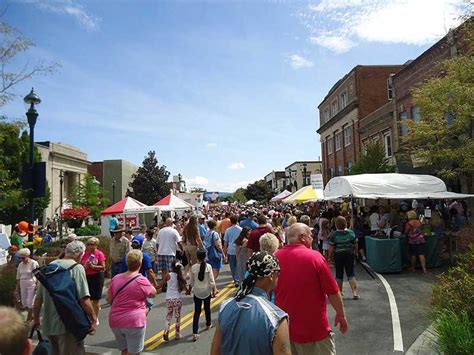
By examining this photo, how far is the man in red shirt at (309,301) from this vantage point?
12.0ft

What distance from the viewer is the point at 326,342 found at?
3.69 meters

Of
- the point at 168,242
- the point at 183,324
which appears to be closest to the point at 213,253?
the point at 168,242

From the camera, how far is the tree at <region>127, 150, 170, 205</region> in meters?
43.8

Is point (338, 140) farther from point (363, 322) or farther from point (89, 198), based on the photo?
point (363, 322)

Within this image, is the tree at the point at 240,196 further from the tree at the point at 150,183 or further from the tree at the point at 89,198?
the tree at the point at 89,198

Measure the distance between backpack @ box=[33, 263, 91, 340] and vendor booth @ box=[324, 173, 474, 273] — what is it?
28.9 ft

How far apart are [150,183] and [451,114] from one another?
34673 millimetres

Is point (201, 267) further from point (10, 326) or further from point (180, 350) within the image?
point (10, 326)

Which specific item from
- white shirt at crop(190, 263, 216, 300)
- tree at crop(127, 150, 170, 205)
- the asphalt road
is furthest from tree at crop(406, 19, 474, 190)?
tree at crop(127, 150, 170, 205)

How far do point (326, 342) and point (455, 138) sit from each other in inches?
610

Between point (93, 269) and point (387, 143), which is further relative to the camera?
point (387, 143)

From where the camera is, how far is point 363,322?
22.0 ft

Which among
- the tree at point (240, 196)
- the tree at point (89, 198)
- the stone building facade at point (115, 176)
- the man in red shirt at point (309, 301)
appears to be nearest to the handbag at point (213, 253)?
the man in red shirt at point (309, 301)

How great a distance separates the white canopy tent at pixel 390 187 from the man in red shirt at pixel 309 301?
9301 millimetres
